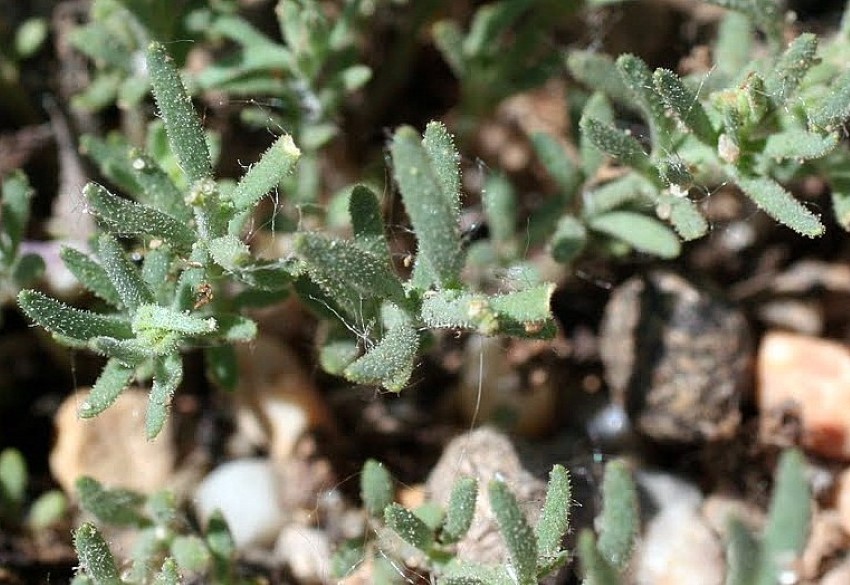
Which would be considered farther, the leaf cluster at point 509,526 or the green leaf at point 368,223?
the green leaf at point 368,223

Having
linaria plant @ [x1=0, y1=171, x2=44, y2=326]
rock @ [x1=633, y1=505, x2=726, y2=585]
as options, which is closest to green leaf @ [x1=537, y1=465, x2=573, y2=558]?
rock @ [x1=633, y1=505, x2=726, y2=585]

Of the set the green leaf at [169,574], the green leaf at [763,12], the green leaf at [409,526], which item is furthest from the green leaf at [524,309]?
the green leaf at [763,12]

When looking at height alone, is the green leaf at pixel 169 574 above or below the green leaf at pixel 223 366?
below

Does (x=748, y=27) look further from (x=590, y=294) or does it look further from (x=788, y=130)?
(x=590, y=294)

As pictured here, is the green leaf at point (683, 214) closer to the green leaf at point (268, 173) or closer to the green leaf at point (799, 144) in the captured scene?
the green leaf at point (799, 144)

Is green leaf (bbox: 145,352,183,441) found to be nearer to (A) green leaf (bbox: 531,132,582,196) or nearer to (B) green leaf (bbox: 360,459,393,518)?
(B) green leaf (bbox: 360,459,393,518)

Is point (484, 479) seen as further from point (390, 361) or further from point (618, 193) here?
point (618, 193)

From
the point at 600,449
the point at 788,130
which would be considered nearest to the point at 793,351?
the point at 600,449
